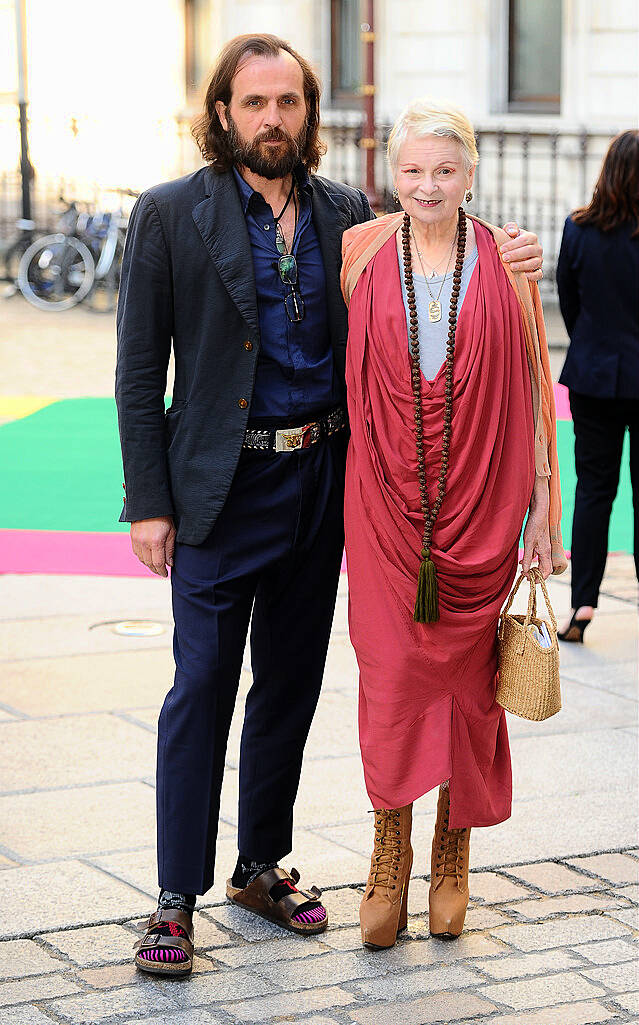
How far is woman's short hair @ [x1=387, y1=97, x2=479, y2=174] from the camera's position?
3592mm

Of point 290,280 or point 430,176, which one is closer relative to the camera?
point 430,176

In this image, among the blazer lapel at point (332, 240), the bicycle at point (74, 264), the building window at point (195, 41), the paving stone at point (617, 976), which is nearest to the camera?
the paving stone at point (617, 976)

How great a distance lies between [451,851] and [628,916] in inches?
19.5

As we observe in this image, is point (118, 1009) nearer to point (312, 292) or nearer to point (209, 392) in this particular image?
point (209, 392)

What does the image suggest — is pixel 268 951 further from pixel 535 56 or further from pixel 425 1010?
pixel 535 56

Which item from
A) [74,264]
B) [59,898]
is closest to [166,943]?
[59,898]

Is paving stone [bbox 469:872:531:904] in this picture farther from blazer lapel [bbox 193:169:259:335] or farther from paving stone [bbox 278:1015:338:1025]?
blazer lapel [bbox 193:169:259:335]

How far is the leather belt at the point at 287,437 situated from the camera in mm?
3766

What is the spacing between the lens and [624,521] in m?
8.48

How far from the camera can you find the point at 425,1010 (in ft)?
11.5

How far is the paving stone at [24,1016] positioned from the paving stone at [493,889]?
1.21 m

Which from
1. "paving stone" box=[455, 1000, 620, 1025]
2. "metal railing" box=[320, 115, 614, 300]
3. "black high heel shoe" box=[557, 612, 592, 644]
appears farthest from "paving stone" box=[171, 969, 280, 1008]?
"metal railing" box=[320, 115, 614, 300]

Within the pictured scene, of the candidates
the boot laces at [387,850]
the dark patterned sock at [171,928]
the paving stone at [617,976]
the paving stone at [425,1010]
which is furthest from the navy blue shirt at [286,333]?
the paving stone at [617,976]

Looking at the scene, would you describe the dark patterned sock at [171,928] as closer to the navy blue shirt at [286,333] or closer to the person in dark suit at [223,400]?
the person in dark suit at [223,400]
